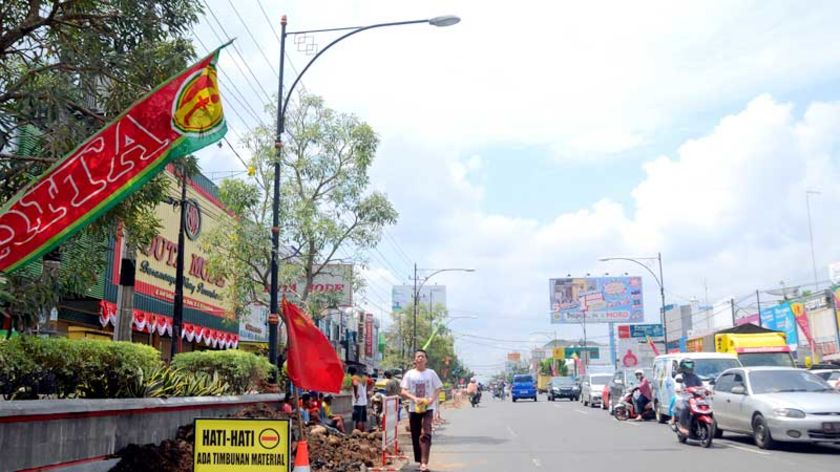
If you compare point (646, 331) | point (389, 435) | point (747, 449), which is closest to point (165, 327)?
point (389, 435)

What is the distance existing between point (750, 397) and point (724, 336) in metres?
13.1

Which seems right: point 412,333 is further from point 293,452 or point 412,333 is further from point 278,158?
point 293,452

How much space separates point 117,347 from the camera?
9430 mm

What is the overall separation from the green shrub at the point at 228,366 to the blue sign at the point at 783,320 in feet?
129

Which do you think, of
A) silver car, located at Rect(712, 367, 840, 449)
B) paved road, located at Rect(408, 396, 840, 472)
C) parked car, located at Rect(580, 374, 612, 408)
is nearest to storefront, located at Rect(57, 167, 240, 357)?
paved road, located at Rect(408, 396, 840, 472)

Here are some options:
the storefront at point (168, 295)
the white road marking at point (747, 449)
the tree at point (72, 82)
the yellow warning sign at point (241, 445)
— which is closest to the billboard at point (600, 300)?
the storefront at point (168, 295)

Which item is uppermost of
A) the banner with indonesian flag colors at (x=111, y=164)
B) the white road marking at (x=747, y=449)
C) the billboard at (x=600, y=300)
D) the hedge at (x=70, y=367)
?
the billboard at (x=600, y=300)

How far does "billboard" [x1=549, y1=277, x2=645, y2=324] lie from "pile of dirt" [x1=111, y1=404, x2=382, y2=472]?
66.5m

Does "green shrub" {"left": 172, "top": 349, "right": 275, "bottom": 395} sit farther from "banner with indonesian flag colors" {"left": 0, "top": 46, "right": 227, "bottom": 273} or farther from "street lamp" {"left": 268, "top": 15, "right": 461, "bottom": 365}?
"banner with indonesian flag colors" {"left": 0, "top": 46, "right": 227, "bottom": 273}

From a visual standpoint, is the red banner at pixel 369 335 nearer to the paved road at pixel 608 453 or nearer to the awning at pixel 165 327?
the awning at pixel 165 327

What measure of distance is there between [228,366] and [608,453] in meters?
7.30

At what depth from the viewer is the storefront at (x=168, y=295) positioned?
22.1 m

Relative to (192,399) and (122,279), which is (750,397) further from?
(122,279)

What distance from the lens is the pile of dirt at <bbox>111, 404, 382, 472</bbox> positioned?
874 centimetres
